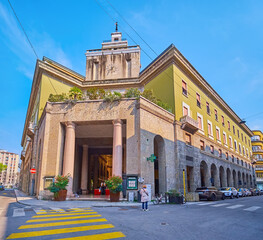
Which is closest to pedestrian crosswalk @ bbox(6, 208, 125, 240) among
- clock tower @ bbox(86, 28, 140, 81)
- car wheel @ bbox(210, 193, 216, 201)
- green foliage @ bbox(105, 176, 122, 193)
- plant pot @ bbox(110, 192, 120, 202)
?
green foliage @ bbox(105, 176, 122, 193)

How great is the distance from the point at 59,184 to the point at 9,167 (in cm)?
18071

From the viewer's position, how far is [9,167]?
567 ft

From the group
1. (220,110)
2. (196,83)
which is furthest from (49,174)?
(220,110)

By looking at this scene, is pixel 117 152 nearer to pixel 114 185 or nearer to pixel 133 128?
pixel 133 128

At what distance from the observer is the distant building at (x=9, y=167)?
542ft

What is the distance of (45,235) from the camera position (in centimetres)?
641

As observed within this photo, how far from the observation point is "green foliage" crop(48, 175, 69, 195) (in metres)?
18.0

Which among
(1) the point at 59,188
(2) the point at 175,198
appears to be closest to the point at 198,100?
(2) the point at 175,198

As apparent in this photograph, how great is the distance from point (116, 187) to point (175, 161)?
27.7 ft

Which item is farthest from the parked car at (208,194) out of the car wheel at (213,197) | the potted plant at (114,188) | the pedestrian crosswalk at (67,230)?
the pedestrian crosswalk at (67,230)

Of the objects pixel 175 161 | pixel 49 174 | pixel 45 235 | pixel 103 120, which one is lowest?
pixel 45 235

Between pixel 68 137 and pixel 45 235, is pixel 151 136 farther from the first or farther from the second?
pixel 45 235

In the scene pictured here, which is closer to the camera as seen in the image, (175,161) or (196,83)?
(175,161)

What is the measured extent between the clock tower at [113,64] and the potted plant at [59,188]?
18741 mm
